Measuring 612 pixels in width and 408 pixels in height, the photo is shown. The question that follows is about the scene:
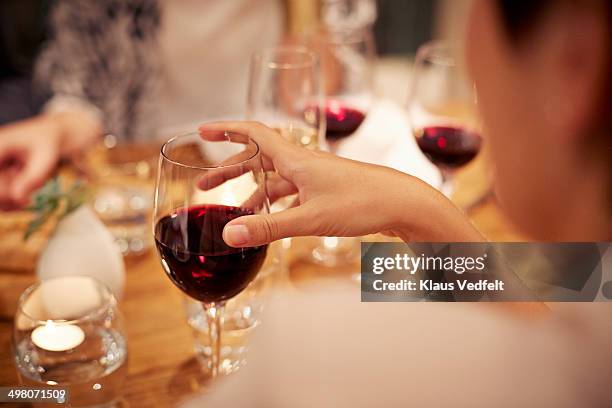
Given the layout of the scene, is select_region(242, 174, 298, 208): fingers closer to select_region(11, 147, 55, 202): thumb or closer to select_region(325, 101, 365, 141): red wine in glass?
select_region(325, 101, 365, 141): red wine in glass

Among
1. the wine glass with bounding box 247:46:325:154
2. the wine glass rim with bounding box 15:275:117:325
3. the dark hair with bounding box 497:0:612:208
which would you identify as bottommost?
the wine glass rim with bounding box 15:275:117:325

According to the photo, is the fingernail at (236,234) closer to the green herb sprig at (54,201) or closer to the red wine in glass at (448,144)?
the green herb sprig at (54,201)

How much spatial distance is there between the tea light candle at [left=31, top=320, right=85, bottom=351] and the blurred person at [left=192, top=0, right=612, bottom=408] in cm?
28

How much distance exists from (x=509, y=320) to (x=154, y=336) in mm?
441

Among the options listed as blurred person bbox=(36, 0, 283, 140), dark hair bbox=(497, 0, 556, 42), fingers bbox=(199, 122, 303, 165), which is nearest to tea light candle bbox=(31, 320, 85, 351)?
fingers bbox=(199, 122, 303, 165)

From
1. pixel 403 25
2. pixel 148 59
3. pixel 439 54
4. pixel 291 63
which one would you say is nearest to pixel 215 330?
pixel 291 63

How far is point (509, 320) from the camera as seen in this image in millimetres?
459

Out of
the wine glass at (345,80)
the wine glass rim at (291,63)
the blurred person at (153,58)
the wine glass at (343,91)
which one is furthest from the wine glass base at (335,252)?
the blurred person at (153,58)

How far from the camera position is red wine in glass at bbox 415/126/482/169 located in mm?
897

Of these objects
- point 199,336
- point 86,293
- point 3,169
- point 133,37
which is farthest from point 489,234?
point 133,37

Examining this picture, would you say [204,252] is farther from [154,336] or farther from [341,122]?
[341,122]

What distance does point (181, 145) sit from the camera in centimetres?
66

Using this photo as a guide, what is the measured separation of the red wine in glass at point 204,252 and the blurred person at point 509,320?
15cm

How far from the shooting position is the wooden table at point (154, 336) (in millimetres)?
707
